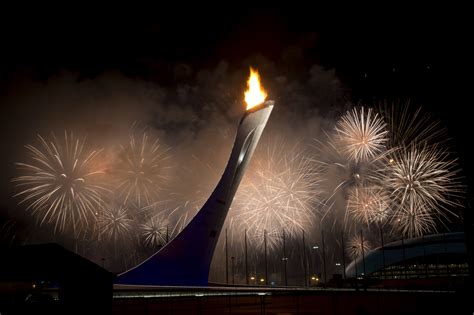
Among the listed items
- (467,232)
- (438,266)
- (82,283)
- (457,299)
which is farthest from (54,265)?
(438,266)

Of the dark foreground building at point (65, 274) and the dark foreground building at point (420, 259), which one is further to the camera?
the dark foreground building at point (420, 259)

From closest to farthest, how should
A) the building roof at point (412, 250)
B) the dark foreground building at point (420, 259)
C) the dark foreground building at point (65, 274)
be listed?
1. the dark foreground building at point (65, 274)
2. the dark foreground building at point (420, 259)
3. the building roof at point (412, 250)

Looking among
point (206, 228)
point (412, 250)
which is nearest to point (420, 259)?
point (412, 250)

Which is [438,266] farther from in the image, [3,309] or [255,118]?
[3,309]

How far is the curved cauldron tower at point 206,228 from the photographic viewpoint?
29781 mm

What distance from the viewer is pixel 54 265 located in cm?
1135

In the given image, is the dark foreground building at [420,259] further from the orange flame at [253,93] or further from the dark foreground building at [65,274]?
the dark foreground building at [65,274]

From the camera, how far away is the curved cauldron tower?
97.7ft

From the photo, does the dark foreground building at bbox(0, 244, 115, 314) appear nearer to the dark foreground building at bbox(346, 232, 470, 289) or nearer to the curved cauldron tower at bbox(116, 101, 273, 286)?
the curved cauldron tower at bbox(116, 101, 273, 286)

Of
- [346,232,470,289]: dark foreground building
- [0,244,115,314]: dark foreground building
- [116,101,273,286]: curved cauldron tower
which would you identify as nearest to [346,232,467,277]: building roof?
[346,232,470,289]: dark foreground building

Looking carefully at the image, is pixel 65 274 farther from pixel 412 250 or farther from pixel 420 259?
pixel 412 250

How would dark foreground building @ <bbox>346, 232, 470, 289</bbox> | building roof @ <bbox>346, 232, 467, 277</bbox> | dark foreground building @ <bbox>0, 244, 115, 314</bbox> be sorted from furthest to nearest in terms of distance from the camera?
building roof @ <bbox>346, 232, 467, 277</bbox> → dark foreground building @ <bbox>346, 232, 470, 289</bbox> → dark foreground building @ <bbox>0, 244, 115, 314</bbox>

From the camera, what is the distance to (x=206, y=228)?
3086 centimetres

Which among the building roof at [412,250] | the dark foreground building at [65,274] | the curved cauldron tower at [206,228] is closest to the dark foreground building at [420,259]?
the building roof at [412,250]
